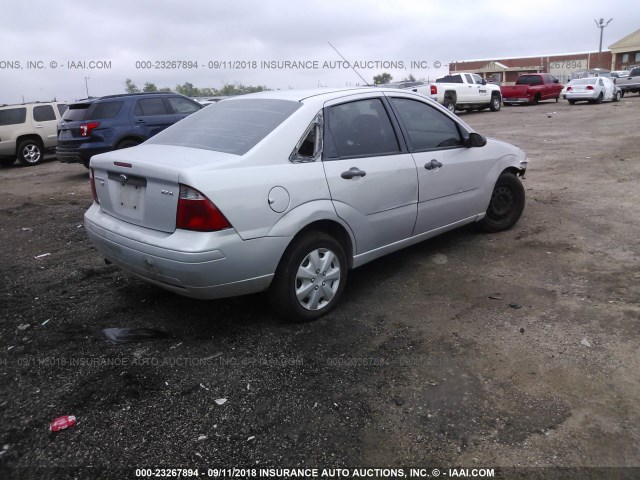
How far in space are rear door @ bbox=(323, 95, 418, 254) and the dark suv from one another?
7.83 meters

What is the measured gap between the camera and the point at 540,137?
13.8 m

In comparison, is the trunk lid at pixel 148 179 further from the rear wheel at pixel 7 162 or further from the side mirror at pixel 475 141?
the rear wheel at pixel 7 162

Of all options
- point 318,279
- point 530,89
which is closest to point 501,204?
point 318,279

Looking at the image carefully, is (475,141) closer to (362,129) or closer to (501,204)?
(501,204)

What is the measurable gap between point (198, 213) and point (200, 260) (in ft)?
0.94

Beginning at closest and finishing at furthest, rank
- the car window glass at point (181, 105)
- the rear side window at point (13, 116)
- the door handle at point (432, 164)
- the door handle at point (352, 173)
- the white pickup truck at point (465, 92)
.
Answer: the door handle at point (352, 173), the door handle at point (432, 164), the car window glass at point (181, 105), the rear side window at point (13, 116), the white pickup truck at point (465, 92)

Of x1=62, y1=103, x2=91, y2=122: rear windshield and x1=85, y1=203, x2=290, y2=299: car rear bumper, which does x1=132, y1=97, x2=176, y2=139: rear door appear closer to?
x1=62, y1=103, x2=91, y2=122: rear windshield

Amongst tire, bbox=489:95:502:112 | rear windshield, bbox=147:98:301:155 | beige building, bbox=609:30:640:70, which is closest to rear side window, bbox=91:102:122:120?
rear windshield, bbox=147:98:301:155

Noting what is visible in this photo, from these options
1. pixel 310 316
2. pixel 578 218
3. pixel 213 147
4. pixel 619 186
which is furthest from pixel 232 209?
pixel 619 186

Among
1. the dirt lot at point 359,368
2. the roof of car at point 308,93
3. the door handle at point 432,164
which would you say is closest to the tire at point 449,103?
the dirt lot at point 359,368

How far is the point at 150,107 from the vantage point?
439 inches

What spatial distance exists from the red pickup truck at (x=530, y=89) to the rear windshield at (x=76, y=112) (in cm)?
2118

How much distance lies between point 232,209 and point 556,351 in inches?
88.6

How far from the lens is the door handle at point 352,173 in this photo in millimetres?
3773
